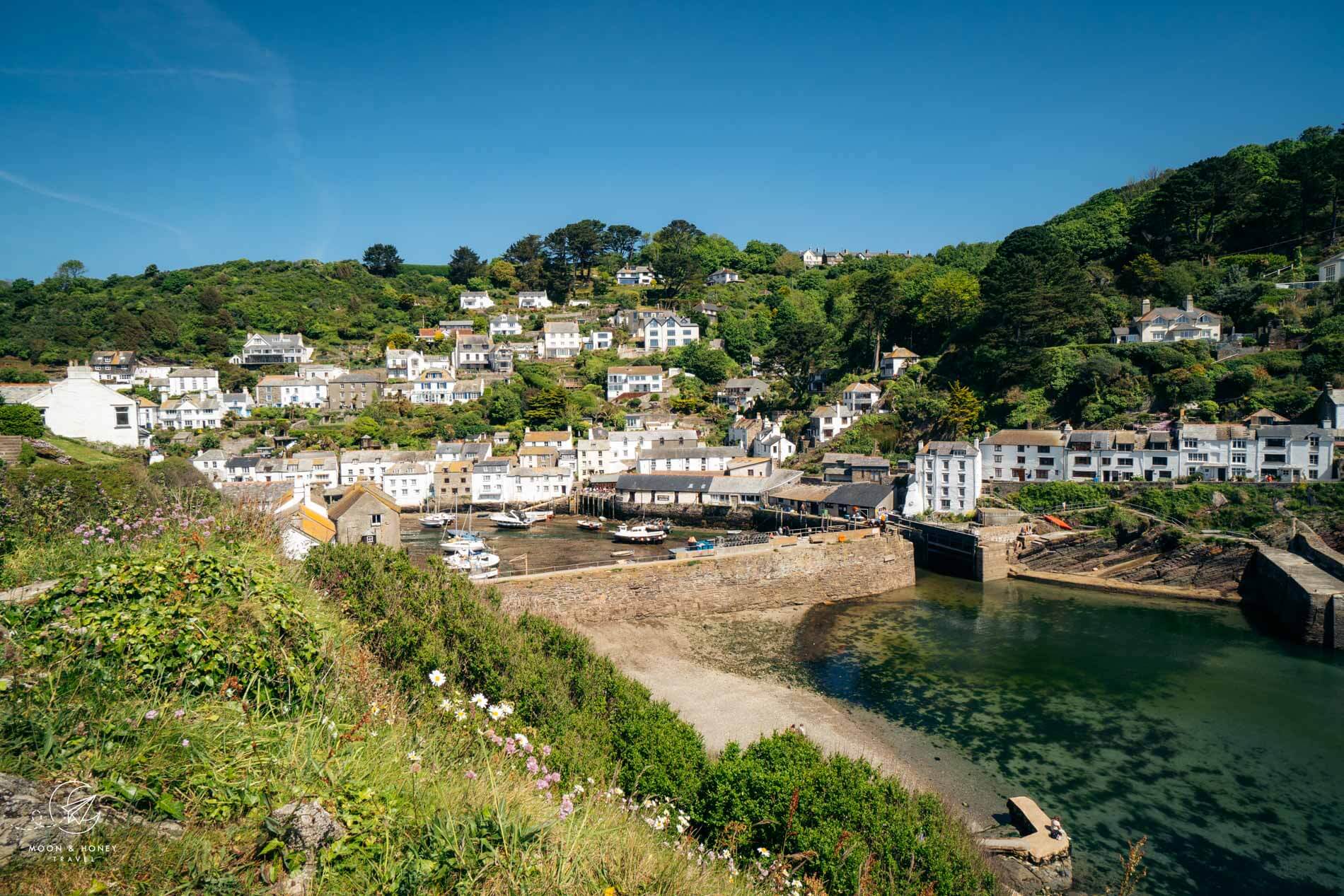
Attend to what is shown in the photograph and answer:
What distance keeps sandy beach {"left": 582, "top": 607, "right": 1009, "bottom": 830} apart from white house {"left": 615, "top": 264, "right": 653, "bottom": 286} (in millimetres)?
85086

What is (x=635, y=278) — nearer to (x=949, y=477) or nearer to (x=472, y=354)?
(x=472, y=354)

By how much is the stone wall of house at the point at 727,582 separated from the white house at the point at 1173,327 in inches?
1189

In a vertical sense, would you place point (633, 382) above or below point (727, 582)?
above

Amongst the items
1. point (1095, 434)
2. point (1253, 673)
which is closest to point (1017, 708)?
point (1253, 673)

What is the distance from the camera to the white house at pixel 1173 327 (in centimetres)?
4594

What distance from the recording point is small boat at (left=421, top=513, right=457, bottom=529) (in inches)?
1797

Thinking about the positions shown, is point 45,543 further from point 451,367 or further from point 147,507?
point 451,367

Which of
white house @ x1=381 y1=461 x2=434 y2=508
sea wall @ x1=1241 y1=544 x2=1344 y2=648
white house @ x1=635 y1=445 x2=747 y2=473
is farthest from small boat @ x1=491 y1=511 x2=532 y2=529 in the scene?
sea wall @ x1=1241 y1=544 x2=1344 y2=648

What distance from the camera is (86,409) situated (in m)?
18.0

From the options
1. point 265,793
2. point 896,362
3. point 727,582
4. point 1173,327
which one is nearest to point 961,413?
point 896,362

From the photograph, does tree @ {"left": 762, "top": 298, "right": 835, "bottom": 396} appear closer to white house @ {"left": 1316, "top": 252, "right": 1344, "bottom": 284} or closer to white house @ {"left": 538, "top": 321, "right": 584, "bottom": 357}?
white house @ {"left": 538, "top": 321, "right": 584, "bottom": 357}

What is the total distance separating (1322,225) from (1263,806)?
2531 inches

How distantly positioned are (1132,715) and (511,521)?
37.1 m

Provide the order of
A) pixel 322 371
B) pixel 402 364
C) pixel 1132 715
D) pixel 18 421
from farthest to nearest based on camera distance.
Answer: pixel 322 371
pixel 402 364
pixel 1132 715
pixel 18 421
